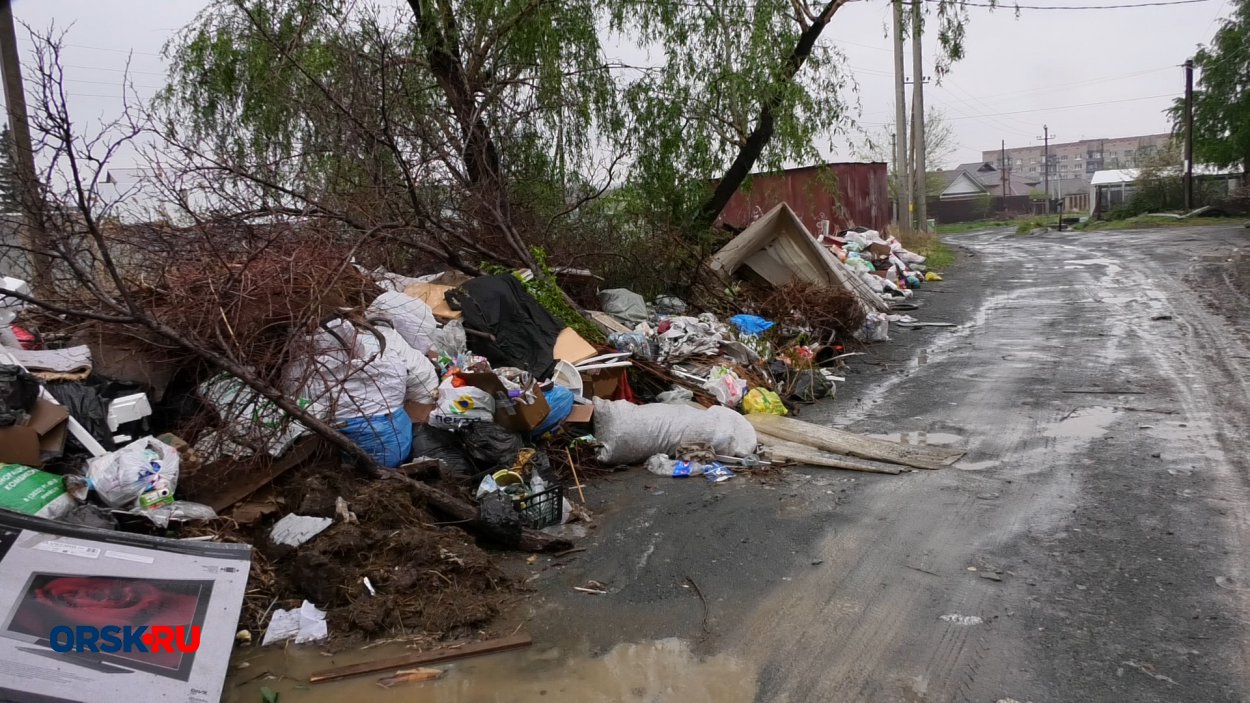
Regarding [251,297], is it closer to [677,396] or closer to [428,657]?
[428,657]

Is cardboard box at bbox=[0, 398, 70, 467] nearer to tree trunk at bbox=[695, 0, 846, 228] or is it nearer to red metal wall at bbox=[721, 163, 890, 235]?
tree trunk at bbox=[695, 0, 846, 228]

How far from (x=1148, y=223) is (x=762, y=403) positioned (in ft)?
87.9

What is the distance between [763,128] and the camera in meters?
10.8

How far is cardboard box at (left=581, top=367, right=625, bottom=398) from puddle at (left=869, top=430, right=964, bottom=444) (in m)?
1.99

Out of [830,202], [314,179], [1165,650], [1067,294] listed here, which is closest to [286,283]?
[314,179]

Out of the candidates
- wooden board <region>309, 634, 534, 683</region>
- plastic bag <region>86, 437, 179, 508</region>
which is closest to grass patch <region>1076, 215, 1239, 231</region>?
wooden board <region>309, 634, 534, 683</region>

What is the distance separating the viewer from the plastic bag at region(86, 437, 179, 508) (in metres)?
3.90

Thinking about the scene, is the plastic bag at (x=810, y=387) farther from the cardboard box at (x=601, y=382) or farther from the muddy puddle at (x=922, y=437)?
the cardboard box at (x=601, y=382)

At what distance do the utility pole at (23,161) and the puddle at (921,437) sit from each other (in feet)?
17.1

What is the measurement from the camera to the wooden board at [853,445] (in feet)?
18.4

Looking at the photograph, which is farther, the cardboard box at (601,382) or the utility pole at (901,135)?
the utility pole at (901,135)

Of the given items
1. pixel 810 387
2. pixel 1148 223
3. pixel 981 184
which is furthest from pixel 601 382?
pixel 981 184

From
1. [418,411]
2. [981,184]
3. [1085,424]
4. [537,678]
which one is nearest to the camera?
[537,678]

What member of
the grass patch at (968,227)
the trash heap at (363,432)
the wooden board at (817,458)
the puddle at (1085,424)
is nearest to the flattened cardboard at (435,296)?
the trash heap at (363,432)
